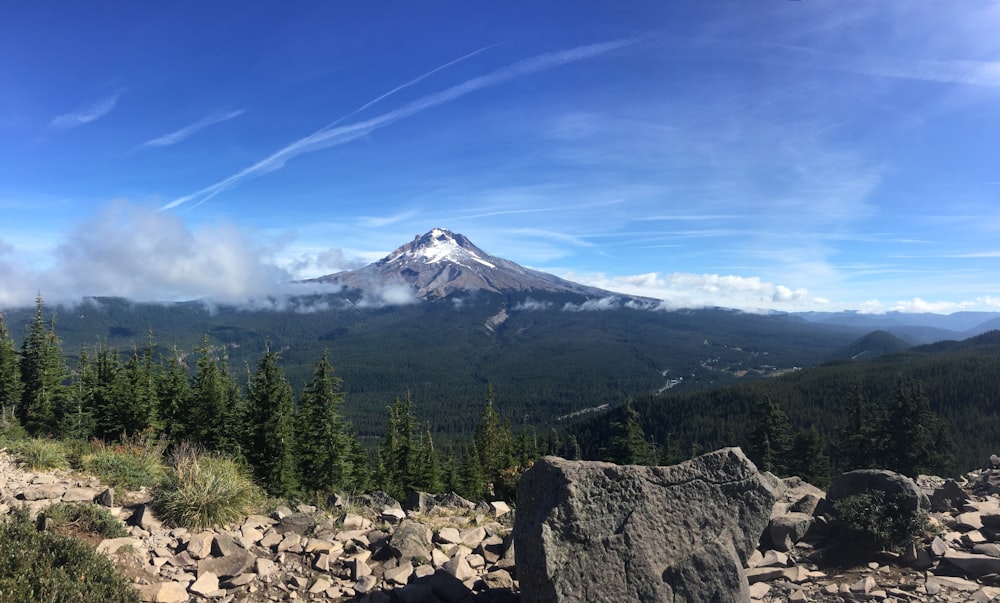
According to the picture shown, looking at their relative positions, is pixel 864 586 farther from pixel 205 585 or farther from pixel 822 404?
pixel 822 404

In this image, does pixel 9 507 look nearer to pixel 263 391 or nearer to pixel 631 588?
pixel 631 588

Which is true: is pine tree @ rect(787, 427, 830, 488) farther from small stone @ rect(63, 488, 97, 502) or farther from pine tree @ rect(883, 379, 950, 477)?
small stone @ rect(63, 488, 97, 502)

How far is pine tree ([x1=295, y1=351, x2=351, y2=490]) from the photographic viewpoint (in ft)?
105

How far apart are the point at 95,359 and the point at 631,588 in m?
47.2

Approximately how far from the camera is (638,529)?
7047 mm

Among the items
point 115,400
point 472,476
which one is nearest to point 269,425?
point 115,400

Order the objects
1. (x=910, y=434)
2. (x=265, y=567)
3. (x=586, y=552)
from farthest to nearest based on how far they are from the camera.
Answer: (x=910, y=434), (x=265, y=567), (x=586, y=552)

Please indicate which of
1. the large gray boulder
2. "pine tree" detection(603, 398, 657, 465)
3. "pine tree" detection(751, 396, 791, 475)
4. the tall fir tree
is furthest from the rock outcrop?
"pine tree" detection(751, 396, 791, 475)

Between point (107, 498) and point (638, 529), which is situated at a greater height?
point (638, 529)

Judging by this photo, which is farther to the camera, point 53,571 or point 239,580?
point 239,580

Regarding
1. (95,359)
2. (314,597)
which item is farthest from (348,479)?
(314,597)

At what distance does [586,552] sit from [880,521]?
20.5 feet

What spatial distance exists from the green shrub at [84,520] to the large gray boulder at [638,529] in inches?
271

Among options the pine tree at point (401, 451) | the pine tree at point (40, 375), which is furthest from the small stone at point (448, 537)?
the pine tree at point (40, 375)
